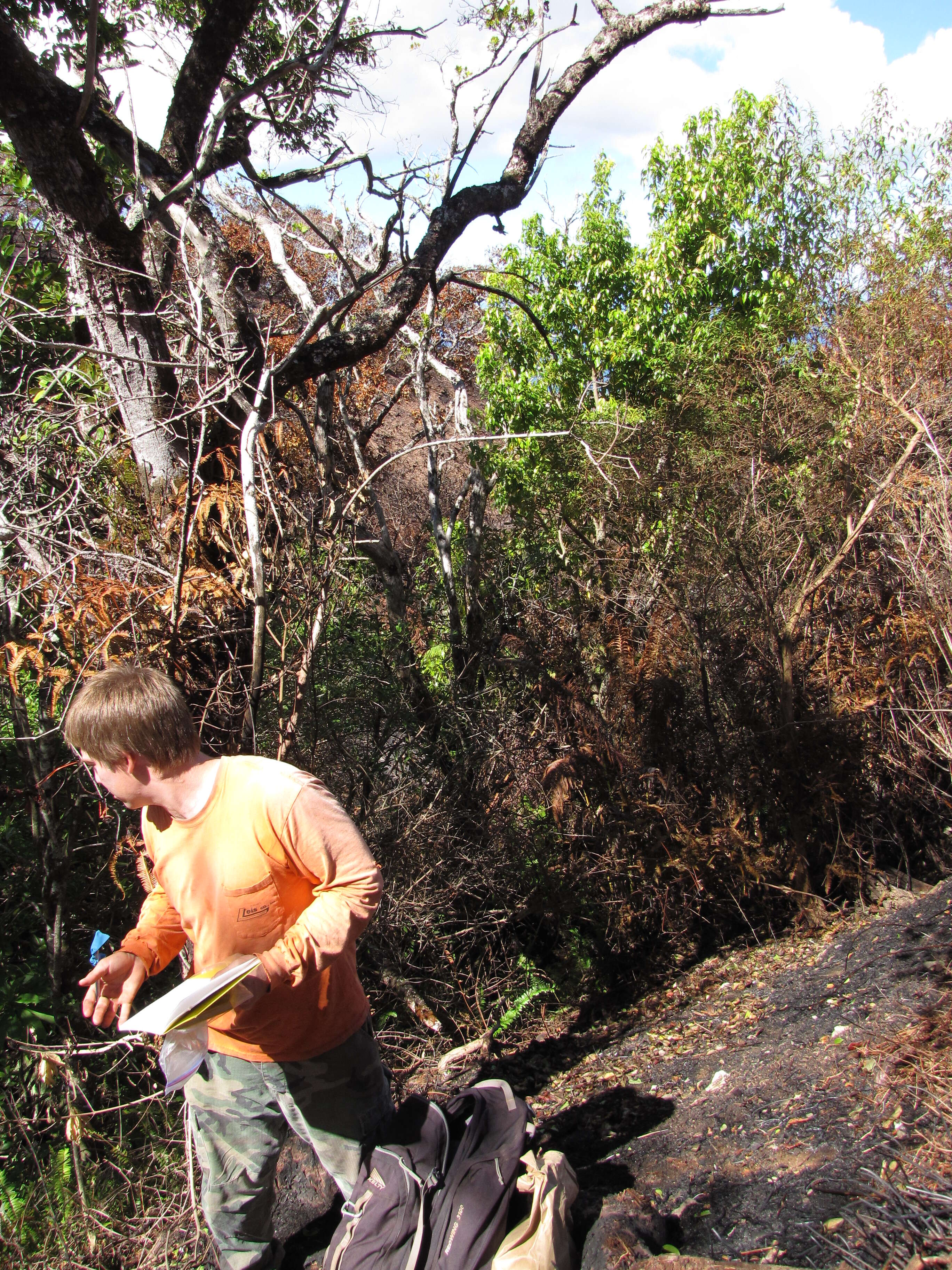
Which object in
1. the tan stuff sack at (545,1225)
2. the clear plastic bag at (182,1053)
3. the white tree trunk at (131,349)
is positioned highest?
the white tree trunk at (131,349)

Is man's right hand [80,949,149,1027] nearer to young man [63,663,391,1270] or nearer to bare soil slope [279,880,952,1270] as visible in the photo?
young man [63,663,391,1270]

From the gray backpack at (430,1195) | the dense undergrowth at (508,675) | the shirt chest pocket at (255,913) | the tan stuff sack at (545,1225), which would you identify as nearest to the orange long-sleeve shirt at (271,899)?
the shirt chest pocket at (255,913)

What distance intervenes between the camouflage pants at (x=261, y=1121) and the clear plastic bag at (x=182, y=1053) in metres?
0.34

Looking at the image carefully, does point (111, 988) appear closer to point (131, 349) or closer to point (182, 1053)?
point (182, 1053)

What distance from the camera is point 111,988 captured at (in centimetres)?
196

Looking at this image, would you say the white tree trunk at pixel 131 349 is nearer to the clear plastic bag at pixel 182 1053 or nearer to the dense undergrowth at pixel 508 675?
the dense undergrowth at pixel 508 675

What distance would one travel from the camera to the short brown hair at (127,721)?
190 centimetres

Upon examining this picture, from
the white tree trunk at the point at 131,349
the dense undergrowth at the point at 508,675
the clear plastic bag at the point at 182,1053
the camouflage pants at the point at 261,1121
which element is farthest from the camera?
the white tree trunk at the point at 131,349

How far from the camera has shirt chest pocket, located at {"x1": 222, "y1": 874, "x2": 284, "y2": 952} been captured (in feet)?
6.43

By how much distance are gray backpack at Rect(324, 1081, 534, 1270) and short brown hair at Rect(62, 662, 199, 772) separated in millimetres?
1148

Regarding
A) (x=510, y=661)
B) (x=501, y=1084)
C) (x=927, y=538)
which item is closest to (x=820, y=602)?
(x=927, y=538)

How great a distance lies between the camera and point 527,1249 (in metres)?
2.04

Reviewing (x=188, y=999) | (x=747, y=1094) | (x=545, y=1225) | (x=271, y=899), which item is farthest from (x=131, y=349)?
(x=747, y=1094)

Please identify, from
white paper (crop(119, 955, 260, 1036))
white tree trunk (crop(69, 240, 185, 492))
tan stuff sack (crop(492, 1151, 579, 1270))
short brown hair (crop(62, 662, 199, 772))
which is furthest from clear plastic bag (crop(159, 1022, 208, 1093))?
white tree trunk (crop(69, 240, 185, 492))
